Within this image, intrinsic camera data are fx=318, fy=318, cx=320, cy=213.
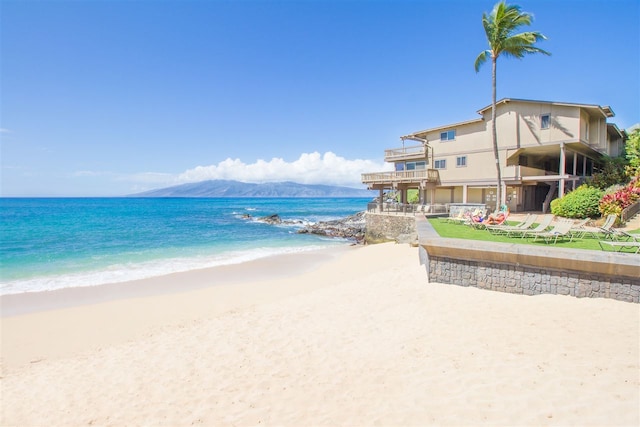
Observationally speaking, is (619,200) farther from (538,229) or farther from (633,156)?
(633,156)

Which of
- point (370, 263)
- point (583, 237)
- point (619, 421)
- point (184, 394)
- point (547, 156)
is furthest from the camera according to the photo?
point (547, 156)

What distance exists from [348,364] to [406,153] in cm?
2801

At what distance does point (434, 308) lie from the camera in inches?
303

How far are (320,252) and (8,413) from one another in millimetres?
17623

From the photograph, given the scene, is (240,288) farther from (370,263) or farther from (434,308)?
(434,308)

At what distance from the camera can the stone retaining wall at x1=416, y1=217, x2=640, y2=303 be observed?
6910 mm

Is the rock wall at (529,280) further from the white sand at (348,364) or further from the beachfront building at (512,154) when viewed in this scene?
the beachfront building at (512,154)

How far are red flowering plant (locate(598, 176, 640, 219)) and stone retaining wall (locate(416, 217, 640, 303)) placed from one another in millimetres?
11441

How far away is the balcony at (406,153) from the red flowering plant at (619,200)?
15162 millimetres

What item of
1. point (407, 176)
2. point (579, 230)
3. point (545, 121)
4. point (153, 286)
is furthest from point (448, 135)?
point (153, 286)

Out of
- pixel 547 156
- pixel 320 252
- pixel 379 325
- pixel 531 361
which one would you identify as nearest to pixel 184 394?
pixel 379 325

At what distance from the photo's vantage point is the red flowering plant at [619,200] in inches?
612

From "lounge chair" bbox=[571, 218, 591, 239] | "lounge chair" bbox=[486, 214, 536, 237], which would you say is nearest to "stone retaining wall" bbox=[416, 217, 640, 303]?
"lounge chair" bbox=[486, 214, 536, 237]

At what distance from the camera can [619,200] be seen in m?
15.8
